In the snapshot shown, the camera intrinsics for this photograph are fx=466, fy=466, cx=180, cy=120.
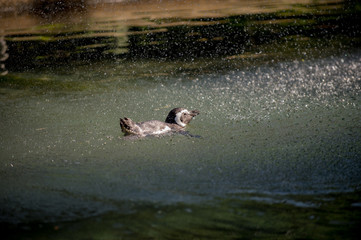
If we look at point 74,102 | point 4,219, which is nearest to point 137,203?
point 4,219

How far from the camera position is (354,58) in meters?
8.23

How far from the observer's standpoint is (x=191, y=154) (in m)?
4.55

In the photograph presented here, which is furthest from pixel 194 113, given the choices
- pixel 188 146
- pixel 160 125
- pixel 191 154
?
pixel 191 154

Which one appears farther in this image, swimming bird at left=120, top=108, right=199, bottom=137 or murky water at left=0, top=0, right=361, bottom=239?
swimming bird at left=120, top=108, right=199, bottom=137

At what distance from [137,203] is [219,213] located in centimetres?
63

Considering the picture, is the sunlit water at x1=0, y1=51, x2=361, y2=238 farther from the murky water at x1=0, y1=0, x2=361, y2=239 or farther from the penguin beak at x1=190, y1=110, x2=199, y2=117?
the penguin beak at x1=190, y1=110, x2=199, y2=117

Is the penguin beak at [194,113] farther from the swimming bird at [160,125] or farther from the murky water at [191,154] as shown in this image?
the murky water at [191,154]

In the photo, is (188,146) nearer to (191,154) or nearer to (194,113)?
(191,154)

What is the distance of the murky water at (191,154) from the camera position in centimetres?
330

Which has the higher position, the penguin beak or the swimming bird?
the penguin beak

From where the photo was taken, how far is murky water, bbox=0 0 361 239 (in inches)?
130

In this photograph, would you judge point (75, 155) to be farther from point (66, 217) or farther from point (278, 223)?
point (278, 223)

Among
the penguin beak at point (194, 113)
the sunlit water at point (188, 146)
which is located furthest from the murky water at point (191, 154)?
the penguin beak at point (194, 113)

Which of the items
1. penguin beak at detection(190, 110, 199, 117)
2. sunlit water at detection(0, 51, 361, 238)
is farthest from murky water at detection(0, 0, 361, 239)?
penguin beak at detection(190, 110, 199, 117)
